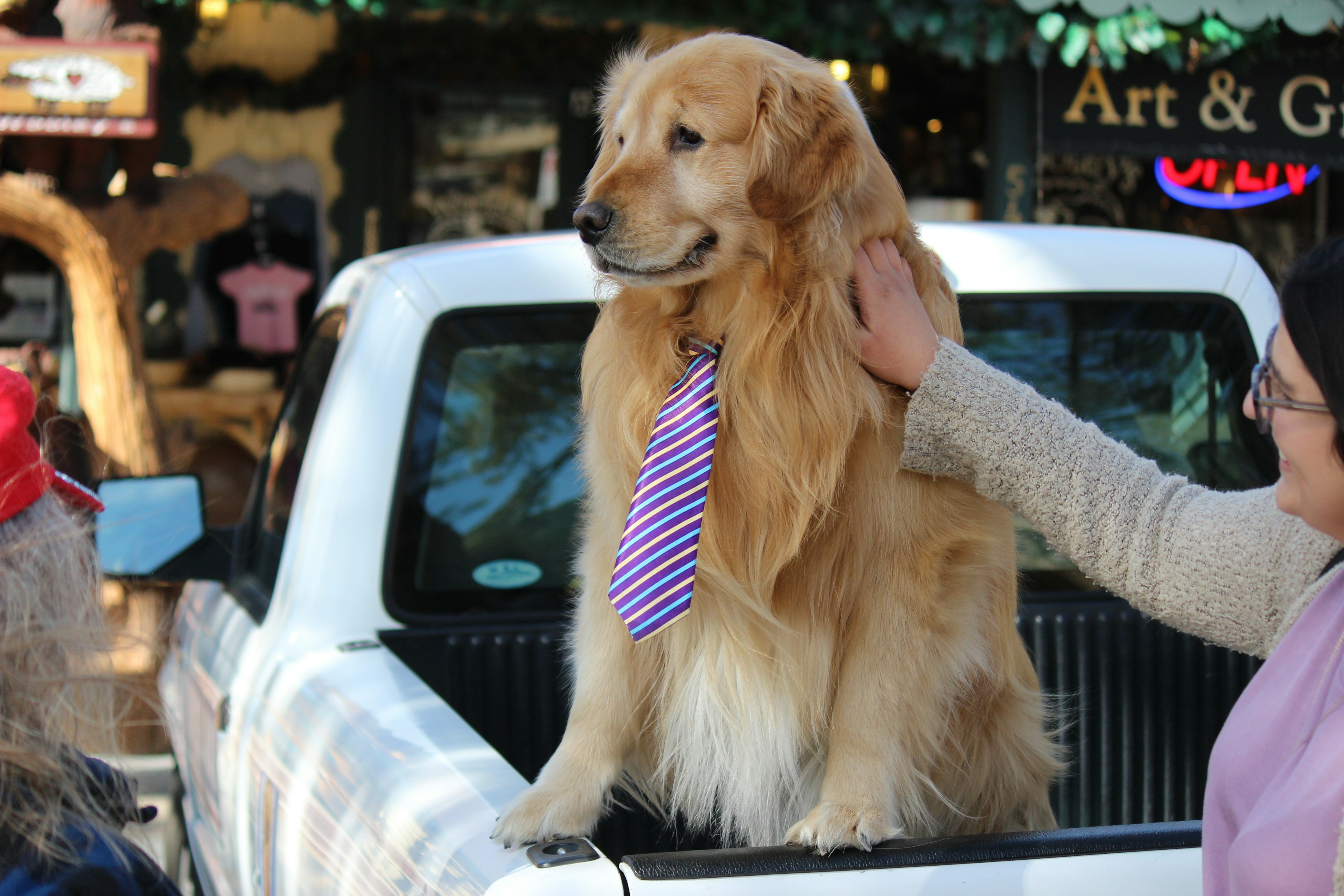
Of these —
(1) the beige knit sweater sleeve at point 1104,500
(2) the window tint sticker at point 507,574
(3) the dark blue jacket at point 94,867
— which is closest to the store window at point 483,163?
(2) the window tint sticker at point 507,574

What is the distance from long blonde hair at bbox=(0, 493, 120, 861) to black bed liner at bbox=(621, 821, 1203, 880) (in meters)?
0.53

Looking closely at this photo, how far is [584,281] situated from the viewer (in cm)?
222

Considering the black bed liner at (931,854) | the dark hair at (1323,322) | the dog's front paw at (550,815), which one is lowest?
the dog's front paw at (550,815)

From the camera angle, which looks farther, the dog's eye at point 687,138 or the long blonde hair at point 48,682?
the dog's eye at point 687,138

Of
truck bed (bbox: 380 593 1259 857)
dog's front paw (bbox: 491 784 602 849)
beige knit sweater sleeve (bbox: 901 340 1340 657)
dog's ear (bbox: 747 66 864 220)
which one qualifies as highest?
dog's ear (bbox: 747 66 864 220)

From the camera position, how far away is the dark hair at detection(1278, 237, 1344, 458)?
3.40ft

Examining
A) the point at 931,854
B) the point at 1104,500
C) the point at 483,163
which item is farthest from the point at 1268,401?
the point at 483,163

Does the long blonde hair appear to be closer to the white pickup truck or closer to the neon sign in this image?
the white pickup truck

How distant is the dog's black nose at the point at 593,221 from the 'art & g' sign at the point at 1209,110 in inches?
170

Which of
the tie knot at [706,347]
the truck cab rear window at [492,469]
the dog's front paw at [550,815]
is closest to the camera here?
the dog's front paw at [550,815]

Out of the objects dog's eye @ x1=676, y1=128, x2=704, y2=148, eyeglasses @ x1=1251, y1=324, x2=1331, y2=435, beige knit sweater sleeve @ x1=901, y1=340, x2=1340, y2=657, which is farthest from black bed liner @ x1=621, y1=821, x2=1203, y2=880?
dog's eye @ x1=676, y1=128, x2=704, y2=148

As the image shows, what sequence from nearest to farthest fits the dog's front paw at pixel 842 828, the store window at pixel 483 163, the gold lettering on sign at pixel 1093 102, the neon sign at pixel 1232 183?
the dog's front paw at pixel 842 828 < the gold lettering on sign at pixel 1093 102 < the neon sign at pixel 1232 183 < the store window at pixel 483 163

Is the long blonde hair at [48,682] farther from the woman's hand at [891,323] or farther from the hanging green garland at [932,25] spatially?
the hanging green garland at [932,25]

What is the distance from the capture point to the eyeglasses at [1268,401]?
3.58ft
